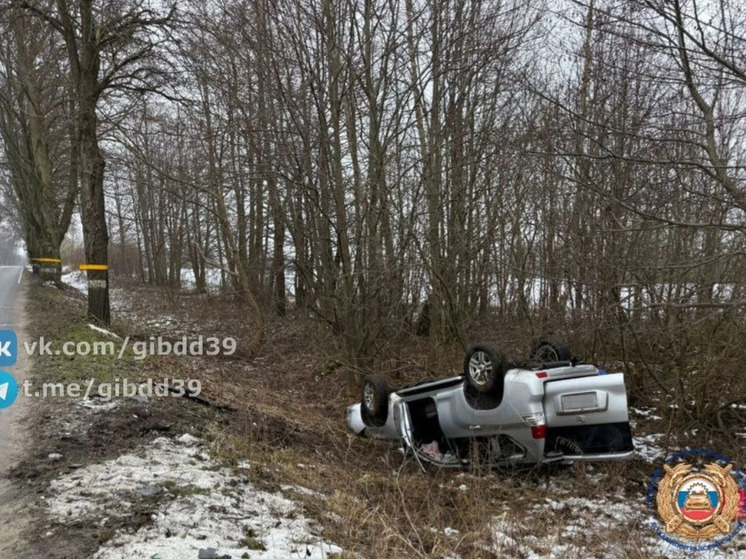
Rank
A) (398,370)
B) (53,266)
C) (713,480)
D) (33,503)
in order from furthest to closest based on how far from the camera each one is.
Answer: (53,266) < (398,370) < (713,480) < (33,503)

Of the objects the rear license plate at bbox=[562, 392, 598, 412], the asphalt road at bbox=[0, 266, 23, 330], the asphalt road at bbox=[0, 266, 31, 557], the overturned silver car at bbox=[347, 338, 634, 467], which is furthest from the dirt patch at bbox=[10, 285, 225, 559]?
the asphalt road at bbox=[0, 266, 23, 330]

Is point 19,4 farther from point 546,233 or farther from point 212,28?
point 546,233

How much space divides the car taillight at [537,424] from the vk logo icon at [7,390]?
5.38m

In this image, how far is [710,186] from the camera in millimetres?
7211

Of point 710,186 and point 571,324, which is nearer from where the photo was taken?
point 710,186

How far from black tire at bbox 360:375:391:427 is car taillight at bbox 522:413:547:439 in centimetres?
216

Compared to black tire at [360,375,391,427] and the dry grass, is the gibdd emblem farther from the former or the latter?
black tire at [360,375,391,427]

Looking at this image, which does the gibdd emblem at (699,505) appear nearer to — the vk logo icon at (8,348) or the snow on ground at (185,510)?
the snow on ground at (185,510)

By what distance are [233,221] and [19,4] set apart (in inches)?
451

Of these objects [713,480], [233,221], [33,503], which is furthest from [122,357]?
[233,221]

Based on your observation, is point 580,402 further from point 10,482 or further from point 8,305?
point 8,305

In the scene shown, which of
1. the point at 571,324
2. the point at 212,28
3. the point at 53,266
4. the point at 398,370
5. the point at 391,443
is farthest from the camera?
the point at 53,266

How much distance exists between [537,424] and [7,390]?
572 centimetres

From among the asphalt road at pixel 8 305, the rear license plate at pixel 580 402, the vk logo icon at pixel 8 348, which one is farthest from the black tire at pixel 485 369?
the asphalt road at pixel 8 305
